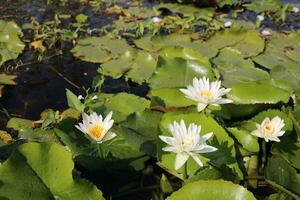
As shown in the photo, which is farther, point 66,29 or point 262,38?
point 66,29

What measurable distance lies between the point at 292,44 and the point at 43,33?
6.48ft

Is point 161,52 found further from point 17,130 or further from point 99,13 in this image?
point 99,13

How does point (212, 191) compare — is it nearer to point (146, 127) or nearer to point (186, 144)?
point (186, 144)

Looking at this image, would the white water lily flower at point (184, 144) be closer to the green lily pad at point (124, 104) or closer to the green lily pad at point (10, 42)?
the green lily pad at point (124, 104)

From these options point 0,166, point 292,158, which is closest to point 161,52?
point 292,158

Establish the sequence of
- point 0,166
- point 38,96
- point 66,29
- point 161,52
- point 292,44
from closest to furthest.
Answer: point 0,166, point 38,96, point 161,52, point 292,44, point 66,29

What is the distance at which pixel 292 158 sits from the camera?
1.75 m

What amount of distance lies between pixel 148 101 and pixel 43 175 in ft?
2.85

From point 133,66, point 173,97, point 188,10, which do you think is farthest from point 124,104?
point 188,10

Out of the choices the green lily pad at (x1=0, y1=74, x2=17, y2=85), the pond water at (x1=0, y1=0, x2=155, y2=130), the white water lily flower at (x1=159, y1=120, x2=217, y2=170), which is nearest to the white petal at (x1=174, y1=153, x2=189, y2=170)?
the white water lily flower at (x1=159, y1=120, x2=217, y2=170)

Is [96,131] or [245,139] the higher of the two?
[96,131]

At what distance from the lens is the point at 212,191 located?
134 cm

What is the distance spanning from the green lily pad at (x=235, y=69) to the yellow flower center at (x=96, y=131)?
1212 mm

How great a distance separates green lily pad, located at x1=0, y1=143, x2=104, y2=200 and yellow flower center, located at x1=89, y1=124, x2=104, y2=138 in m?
0.14
